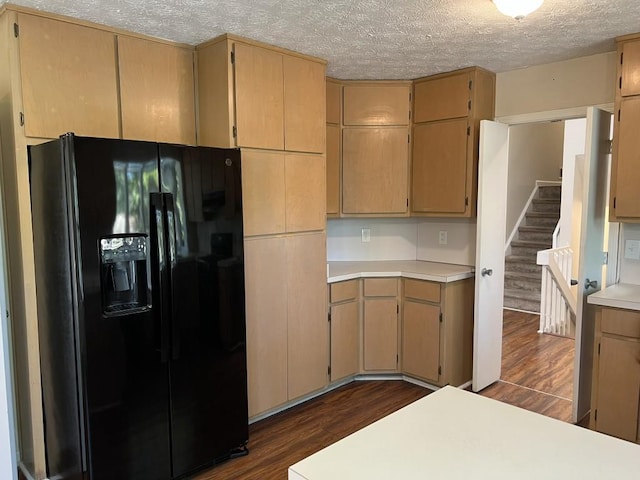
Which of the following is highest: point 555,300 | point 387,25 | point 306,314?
point 387,25

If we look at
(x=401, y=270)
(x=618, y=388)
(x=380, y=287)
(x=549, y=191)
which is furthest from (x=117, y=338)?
(x=549, y=191)

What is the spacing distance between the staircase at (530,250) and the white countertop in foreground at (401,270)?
289 cm

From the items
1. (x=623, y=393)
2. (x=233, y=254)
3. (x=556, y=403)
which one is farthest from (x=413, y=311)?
(x=233, y=254)

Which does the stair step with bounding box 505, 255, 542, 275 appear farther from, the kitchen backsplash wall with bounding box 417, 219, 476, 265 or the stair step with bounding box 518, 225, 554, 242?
the kitchen backsplash wall with bounding box 417, 219, 476, 265

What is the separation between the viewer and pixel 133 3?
218cm

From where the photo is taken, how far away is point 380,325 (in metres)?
3.69

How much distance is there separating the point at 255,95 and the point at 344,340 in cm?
192

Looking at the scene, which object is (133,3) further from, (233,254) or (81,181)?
(233,254)

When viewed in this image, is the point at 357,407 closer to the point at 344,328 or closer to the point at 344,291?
the point at 344,328

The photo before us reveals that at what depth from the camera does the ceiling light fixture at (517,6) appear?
2029 mm

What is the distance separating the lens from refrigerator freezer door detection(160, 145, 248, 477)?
2.28 metres

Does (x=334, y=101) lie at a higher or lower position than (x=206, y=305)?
higher

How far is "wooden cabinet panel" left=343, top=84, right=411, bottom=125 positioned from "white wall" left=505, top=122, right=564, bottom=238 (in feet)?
11.8

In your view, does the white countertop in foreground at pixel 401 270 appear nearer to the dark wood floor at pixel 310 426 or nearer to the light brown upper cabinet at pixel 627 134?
the dark wood floor at pixel 310 426
